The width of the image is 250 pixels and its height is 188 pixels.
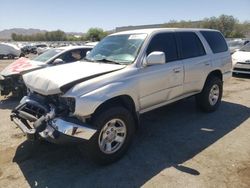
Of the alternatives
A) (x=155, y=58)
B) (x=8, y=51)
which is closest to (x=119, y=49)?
(x=155, y=58)

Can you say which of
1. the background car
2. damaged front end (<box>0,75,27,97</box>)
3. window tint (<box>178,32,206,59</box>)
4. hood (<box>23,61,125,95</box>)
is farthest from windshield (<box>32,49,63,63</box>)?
window tint (<box>178,32,206,59</box>)

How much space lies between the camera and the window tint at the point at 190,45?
5.58 metres

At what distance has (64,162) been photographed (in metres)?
4.25

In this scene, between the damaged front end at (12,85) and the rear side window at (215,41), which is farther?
the damaged front end at (12,85)

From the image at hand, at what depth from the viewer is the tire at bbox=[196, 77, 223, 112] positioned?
6296 mm

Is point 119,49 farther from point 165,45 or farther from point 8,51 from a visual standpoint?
point 8,51

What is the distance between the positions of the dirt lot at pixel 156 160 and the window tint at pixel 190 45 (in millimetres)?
1420

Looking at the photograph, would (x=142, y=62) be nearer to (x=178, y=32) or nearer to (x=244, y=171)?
(x=178, y=32)

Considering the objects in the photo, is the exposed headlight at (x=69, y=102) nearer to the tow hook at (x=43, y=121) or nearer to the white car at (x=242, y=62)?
the tow hook at (x=43, y=121)

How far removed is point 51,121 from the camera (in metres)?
3.75

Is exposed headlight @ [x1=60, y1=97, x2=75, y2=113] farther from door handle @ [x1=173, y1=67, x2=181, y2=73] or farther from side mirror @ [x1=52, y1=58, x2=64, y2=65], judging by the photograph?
side mirror @ [x1=52, y1=58, x2=64, y2=65]

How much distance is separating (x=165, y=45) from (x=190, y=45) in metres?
0.87

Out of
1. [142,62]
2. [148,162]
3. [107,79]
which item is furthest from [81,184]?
[142,62]

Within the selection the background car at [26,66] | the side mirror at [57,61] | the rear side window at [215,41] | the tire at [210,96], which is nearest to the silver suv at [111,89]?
the tire at [210,96]
